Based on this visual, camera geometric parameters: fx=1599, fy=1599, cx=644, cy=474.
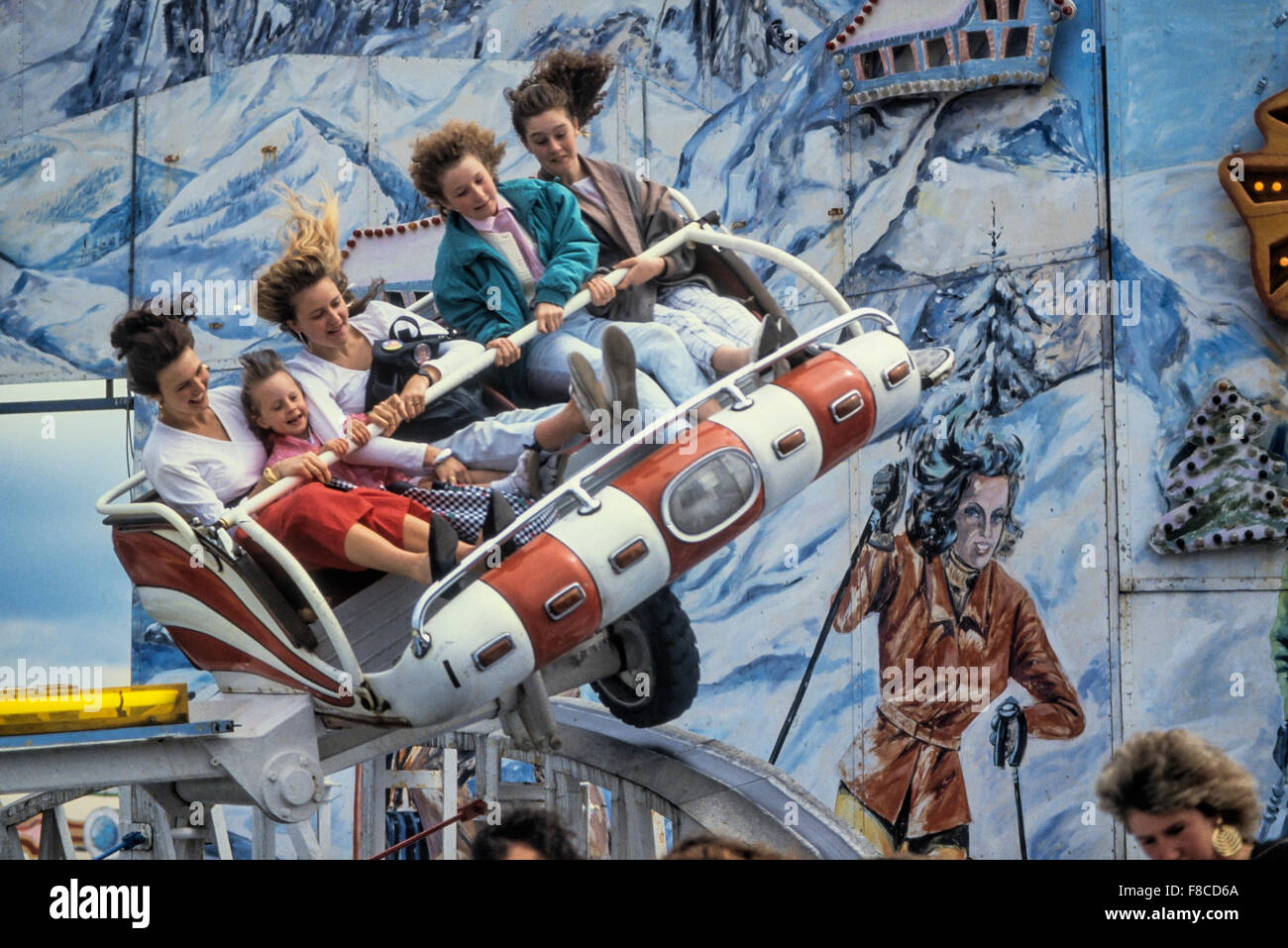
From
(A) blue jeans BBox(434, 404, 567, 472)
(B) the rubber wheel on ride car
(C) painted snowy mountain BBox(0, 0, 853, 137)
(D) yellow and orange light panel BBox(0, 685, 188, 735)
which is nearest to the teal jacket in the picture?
(A) blue jeans BBox(434, 404, 567, 472)

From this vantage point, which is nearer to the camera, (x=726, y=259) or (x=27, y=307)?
(x=726, y=259)

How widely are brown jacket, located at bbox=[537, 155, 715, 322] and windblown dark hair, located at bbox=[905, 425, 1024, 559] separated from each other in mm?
1365

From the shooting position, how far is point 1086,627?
15.9 ft

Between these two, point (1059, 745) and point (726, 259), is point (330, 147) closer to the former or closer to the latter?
point (726, 259)

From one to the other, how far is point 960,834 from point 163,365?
2.81m

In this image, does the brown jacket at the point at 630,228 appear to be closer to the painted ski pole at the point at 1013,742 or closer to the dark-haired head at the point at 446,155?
the dark-haired head at the point at 446,155

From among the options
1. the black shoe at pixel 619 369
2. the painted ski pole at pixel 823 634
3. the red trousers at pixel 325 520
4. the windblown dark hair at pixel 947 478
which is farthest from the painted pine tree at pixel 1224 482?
the red trousers at pixel 325 520

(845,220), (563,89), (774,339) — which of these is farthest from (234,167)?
(774,339)

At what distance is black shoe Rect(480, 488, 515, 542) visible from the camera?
135 inches

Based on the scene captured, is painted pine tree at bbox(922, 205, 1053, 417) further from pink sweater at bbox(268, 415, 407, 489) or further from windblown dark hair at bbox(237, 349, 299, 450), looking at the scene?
windblown dark hair at bbox(237, 349, 299, 450)

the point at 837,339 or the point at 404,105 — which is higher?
the point at 404,105

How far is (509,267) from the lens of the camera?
380 centimetres

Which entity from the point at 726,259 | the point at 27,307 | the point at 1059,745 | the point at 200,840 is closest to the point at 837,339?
the point at 726,259
